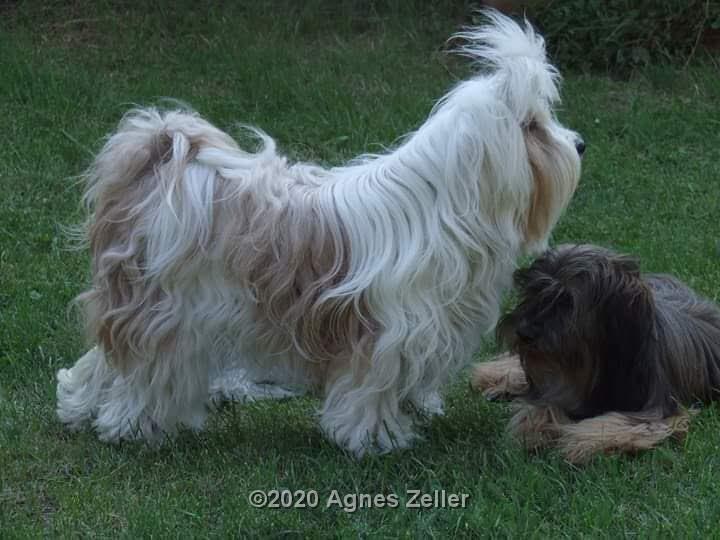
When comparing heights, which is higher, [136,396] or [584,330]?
[584,330]

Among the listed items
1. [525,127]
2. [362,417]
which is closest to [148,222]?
[362,417]

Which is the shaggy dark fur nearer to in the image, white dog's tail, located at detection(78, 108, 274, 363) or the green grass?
the green grass

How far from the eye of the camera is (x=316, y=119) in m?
9.11

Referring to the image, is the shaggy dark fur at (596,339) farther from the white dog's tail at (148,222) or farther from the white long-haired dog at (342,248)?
the white dog's tail at (148,222)

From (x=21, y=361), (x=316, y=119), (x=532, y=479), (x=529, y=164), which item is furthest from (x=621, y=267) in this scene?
(x=316, y=119)

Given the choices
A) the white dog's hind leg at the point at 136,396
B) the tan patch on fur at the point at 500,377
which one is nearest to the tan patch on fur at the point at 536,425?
the tan patch on fur at the point at 500,377

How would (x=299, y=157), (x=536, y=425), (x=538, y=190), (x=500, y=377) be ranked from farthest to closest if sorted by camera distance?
(x=299, y=157) → (x=500, y=377) → (x=536, y=425) → (x=538, y=190)

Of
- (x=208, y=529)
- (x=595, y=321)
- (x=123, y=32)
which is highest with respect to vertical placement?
(x=595, y=321)

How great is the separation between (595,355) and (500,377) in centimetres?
90

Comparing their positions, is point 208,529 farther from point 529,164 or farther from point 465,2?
point 465,2

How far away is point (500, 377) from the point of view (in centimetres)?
564

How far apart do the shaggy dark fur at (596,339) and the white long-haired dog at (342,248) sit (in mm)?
133

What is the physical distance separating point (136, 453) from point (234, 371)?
2.02 feet

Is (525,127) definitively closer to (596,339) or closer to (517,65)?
(517,65)
